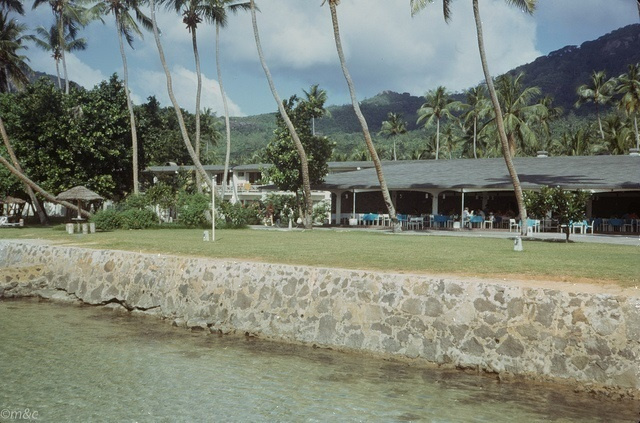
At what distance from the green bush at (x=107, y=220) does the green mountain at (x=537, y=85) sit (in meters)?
73.4

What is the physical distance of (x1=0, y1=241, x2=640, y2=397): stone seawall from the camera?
10.7 m

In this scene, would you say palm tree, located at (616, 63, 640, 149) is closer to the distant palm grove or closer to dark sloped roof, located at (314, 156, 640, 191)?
the distant palm grove

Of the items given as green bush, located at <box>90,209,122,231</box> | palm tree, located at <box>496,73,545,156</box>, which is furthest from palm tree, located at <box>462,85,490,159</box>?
green bush, located at <box>90,209,122,231</box>

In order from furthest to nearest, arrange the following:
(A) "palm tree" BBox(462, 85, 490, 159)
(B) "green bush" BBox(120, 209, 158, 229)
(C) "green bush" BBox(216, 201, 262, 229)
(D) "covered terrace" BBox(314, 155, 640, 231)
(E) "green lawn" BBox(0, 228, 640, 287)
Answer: (A) "palm tree" BBox(462, 85, 490, 159), (C) "green bush" BBox(216, 201, 262, 229), (B) "green bush" BBox(120, 209, 158, 229), (D) "covered terrace" BBox(314, 155, 640, 231), (E) "green lawn" BBox(0, 228, 640, 287)

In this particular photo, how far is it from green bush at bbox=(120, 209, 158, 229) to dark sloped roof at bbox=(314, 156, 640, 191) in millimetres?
10210

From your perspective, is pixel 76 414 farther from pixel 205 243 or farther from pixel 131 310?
pixel 205 243

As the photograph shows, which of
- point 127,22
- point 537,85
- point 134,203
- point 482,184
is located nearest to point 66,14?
point 127,22

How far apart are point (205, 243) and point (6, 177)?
20.9m

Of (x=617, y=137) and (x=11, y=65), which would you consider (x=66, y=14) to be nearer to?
(x=11, y=65)

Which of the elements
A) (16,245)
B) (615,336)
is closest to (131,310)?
(16,245)

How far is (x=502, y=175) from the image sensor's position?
3484 cm

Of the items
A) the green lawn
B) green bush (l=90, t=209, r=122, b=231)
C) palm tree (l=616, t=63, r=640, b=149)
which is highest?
palm tree (l=616, t=63, r=640, b=149)

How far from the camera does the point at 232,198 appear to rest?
46594 mm

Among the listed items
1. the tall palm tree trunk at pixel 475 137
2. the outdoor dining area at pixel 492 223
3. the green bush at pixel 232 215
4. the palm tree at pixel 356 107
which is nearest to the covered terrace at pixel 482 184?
the outdoor dining area at pixel 492 223
